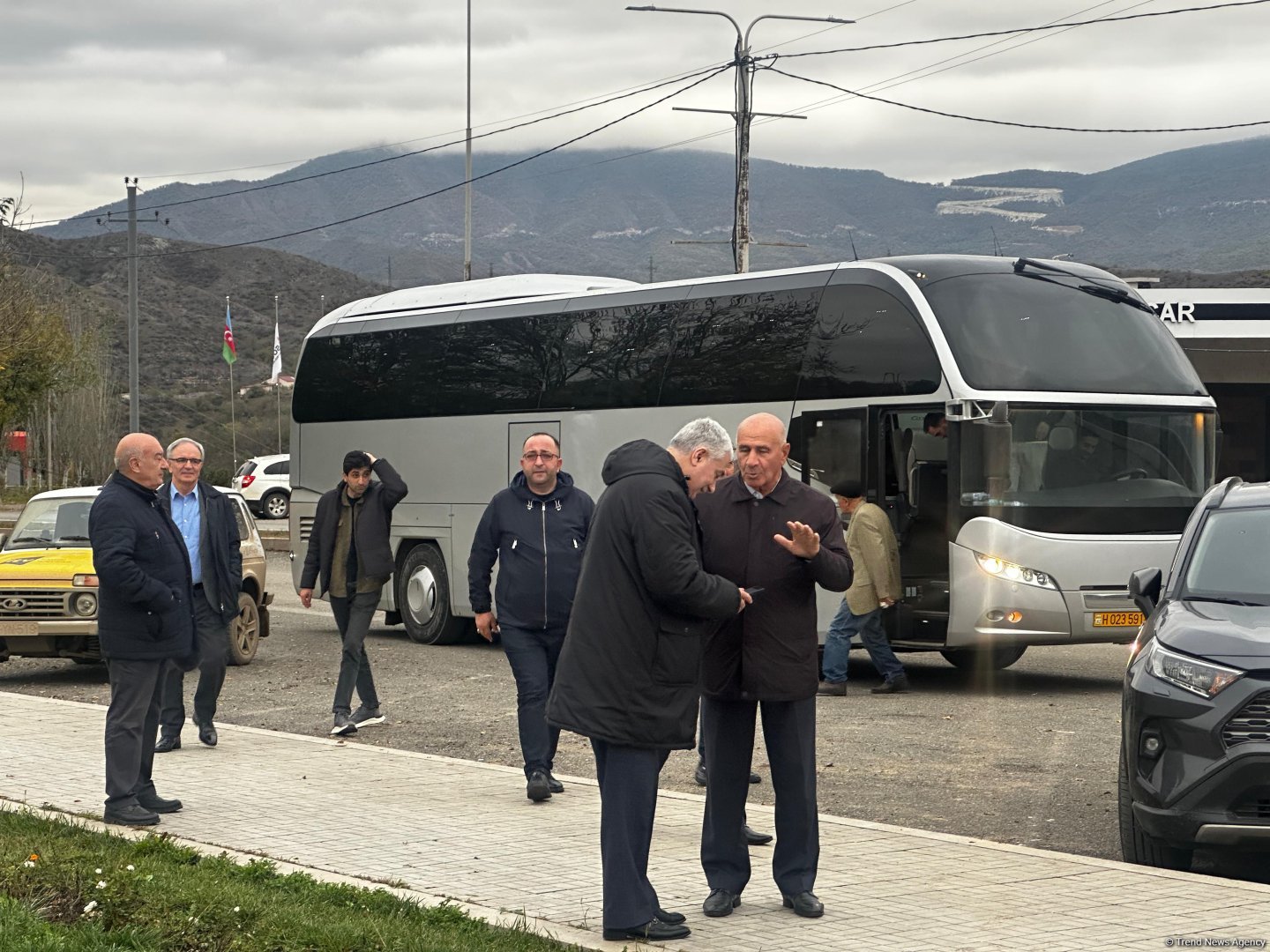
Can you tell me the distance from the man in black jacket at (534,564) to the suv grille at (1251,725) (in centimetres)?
370

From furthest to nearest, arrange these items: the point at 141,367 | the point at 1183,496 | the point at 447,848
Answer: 1. the point at 141,367
2. the point at 1183,496
3. the point at 447,848

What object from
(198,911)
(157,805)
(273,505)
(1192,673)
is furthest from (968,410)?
(273,505)

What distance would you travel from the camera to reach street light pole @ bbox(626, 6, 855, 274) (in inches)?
1211

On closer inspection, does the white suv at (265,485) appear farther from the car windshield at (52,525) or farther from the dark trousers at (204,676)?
the dark trousers at (204,676)

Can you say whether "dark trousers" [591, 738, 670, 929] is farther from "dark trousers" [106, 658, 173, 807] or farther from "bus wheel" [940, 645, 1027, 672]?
"bus wheel" [940, 645, 1027, 672]

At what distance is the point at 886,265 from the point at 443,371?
20.6 ft

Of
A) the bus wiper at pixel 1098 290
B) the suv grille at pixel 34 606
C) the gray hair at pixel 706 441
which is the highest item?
the bus wiper at pixel 1098 290

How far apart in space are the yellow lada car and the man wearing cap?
196 inches

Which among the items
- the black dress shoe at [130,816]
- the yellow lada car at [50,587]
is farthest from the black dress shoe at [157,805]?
the yellow lada car at [50,587]

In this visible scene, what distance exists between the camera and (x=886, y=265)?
15812 millimetres

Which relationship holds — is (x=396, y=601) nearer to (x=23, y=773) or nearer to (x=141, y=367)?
(x=23, y=773)

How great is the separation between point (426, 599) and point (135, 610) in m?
11.5

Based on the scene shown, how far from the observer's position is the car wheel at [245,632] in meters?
17.2

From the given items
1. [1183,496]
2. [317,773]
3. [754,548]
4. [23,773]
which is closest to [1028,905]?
[754,548]
